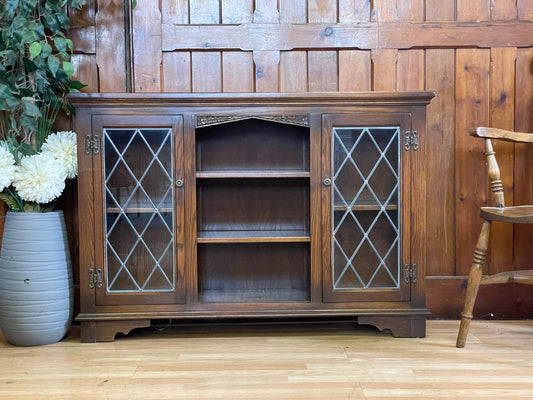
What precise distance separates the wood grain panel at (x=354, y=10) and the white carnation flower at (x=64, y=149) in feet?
4.12

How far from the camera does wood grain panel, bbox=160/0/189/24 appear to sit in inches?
79.7

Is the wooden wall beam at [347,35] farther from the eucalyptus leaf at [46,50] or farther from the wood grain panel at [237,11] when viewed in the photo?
the eucalyptus leaf at [46,50]

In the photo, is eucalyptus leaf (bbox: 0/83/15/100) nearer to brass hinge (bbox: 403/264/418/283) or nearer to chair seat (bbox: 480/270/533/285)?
brass hinge (bbox: 403/264/418/283)

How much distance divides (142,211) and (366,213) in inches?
34.2

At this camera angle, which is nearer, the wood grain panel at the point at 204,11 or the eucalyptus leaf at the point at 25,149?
the eucalyptus leaf at the point at 25,149

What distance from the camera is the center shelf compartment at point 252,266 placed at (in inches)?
79.0

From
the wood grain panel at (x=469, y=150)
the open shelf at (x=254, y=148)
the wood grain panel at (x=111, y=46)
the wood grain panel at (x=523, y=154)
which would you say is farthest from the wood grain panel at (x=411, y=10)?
the wood grain panel at (x=111, y=46)

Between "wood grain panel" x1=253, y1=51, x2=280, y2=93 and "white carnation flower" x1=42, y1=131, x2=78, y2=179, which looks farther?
"wood grain panel" x1=253, y1=51, x2=280, y2=93

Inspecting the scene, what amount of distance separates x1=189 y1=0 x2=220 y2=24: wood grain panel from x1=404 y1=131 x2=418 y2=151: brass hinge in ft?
3.17

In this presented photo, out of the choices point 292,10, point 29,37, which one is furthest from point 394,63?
point 29,37

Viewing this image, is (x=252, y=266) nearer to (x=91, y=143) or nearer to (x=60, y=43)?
(x=91, y=143)

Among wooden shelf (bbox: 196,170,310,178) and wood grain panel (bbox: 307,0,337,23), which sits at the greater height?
wood grain panel (bbox: 307,0,337,23)

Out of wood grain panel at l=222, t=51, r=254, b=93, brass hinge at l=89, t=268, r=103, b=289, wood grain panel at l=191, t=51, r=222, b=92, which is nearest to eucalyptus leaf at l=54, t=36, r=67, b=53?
wood grain panel at l=191, t=51, r=222, b=92

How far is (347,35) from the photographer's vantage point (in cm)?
204
